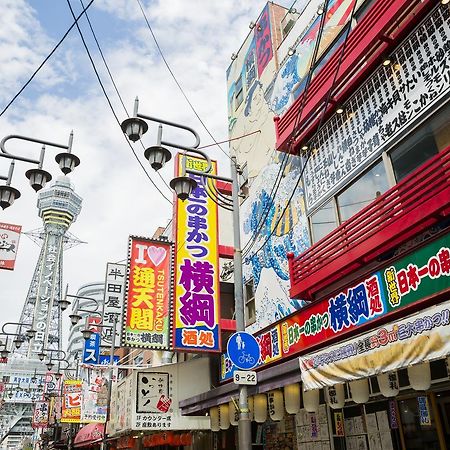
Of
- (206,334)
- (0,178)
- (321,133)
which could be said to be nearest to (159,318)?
(206,334)

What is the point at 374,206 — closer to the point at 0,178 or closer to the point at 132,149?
the point at 132,149

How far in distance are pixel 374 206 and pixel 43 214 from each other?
18569 cm

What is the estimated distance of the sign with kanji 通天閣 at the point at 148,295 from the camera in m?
15.6

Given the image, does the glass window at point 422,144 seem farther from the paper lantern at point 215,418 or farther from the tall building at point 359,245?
the paper lantern at point 215,418

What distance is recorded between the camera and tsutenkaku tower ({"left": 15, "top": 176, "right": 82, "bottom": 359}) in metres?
162

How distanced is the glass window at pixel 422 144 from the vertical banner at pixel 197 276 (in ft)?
26.5

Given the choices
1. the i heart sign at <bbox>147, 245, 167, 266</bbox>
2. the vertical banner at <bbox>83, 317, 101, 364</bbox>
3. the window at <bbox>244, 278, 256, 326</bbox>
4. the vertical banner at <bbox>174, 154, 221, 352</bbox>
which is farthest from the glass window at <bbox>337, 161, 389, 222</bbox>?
the vertical banner at <bbox>83, 317, 101, 364</bbox>

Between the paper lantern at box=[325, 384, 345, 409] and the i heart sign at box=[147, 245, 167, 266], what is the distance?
8.05 metres

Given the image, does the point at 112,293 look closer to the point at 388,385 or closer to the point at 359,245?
the point at 359,245

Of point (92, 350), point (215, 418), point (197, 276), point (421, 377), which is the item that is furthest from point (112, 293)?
point (421, 377)

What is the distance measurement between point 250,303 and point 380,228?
8.43 m

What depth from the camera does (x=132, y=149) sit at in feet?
40.9

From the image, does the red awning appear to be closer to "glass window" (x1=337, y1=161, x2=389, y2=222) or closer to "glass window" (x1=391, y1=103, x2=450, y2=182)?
"glass window" (x1=337, y1=161, x2=389, y2=222)

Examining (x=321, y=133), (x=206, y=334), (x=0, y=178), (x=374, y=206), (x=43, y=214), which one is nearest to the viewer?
(x=374, y=206)
